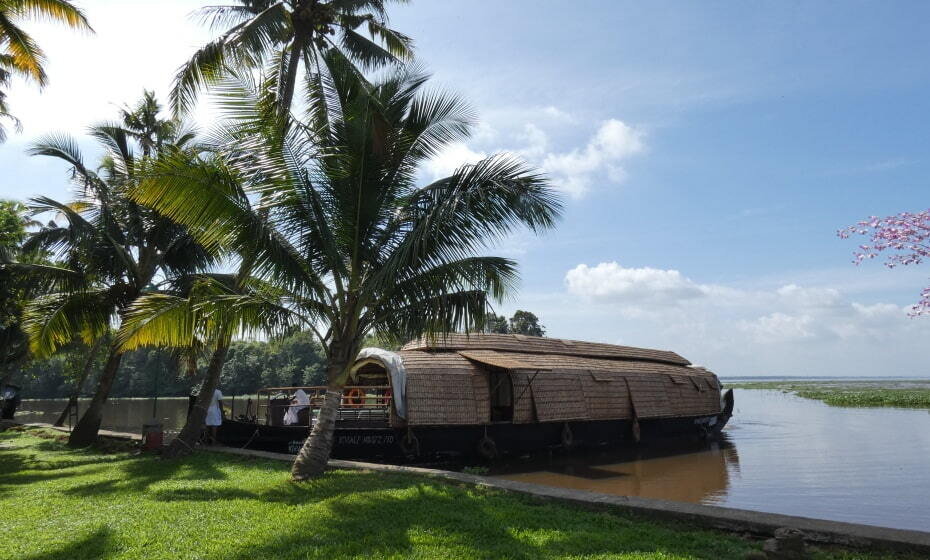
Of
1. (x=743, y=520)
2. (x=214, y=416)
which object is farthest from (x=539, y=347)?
(x=743, y=520)

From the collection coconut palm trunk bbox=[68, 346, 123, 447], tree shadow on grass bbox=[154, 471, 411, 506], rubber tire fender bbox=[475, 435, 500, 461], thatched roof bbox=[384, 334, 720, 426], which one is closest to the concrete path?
tree shadow on grass bbox=[154, 471, 411, 506]

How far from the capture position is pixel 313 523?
5.64m

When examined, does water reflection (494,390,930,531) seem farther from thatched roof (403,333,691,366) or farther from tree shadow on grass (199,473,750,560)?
tree shadow on grass (199,473,750,560)

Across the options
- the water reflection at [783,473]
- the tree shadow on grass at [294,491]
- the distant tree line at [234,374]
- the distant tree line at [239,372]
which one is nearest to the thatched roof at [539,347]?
the water reflection at [783,473]

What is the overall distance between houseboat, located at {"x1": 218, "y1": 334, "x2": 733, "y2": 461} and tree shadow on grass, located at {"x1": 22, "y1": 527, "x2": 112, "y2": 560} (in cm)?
627

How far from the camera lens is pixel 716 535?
5.30 m

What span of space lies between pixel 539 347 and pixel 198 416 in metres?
8.68

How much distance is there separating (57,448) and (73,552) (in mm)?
10233

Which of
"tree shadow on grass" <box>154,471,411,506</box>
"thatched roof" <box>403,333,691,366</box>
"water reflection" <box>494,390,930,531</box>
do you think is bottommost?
"water reflection" <box>494,390,930,531</box>

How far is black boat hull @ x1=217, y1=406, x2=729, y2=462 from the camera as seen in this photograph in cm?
1166

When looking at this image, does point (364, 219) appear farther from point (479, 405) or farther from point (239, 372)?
point (239, 372)

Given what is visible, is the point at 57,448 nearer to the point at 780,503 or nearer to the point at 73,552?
the point at 73,552

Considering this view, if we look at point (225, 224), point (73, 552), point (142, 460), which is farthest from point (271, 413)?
point (73, 552)

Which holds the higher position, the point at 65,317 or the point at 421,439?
the point at 65,317
